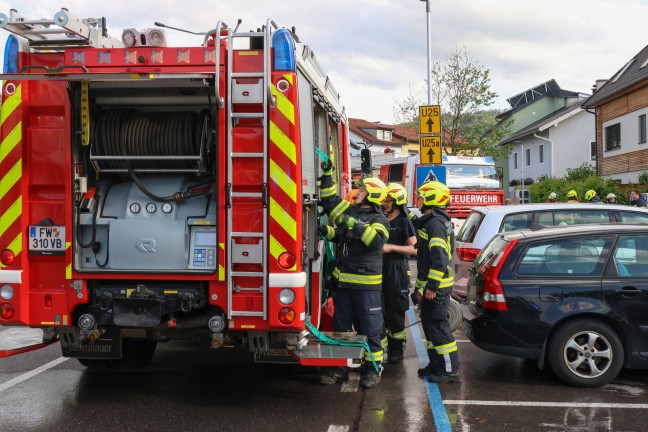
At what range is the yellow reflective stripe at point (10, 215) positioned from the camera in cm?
556

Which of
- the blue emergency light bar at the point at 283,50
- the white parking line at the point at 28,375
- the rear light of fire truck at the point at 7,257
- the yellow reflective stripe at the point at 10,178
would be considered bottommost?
the white parking line at the point at 28,375

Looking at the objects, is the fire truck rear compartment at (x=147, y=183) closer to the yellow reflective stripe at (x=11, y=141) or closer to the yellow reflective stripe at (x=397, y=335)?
the yellow reflective stripe at (x=11, y=141)

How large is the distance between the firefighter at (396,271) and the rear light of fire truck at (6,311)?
3522 mm

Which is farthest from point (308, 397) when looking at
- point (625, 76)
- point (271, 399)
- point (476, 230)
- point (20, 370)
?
point (625, 76)

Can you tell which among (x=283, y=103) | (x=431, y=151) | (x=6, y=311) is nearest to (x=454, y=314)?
(x=283, y=103)

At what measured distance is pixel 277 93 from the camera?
5.30 meters

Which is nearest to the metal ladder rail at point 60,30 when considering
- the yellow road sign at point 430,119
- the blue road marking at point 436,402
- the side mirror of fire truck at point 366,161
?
the blue road marking at point 436,402

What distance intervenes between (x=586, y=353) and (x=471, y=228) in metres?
3.85

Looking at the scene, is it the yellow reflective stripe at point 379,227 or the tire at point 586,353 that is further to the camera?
the yellow reflective stripe at point 379,227

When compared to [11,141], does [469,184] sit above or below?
above

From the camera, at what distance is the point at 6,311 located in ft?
18.2

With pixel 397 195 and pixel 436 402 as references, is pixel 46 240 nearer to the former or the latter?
pixel 436 402

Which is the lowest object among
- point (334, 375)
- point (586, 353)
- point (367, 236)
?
point (334, 375)

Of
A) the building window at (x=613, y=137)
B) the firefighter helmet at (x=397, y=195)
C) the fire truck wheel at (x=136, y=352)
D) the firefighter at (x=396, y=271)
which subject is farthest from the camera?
the building window at (x=613, y=137)
